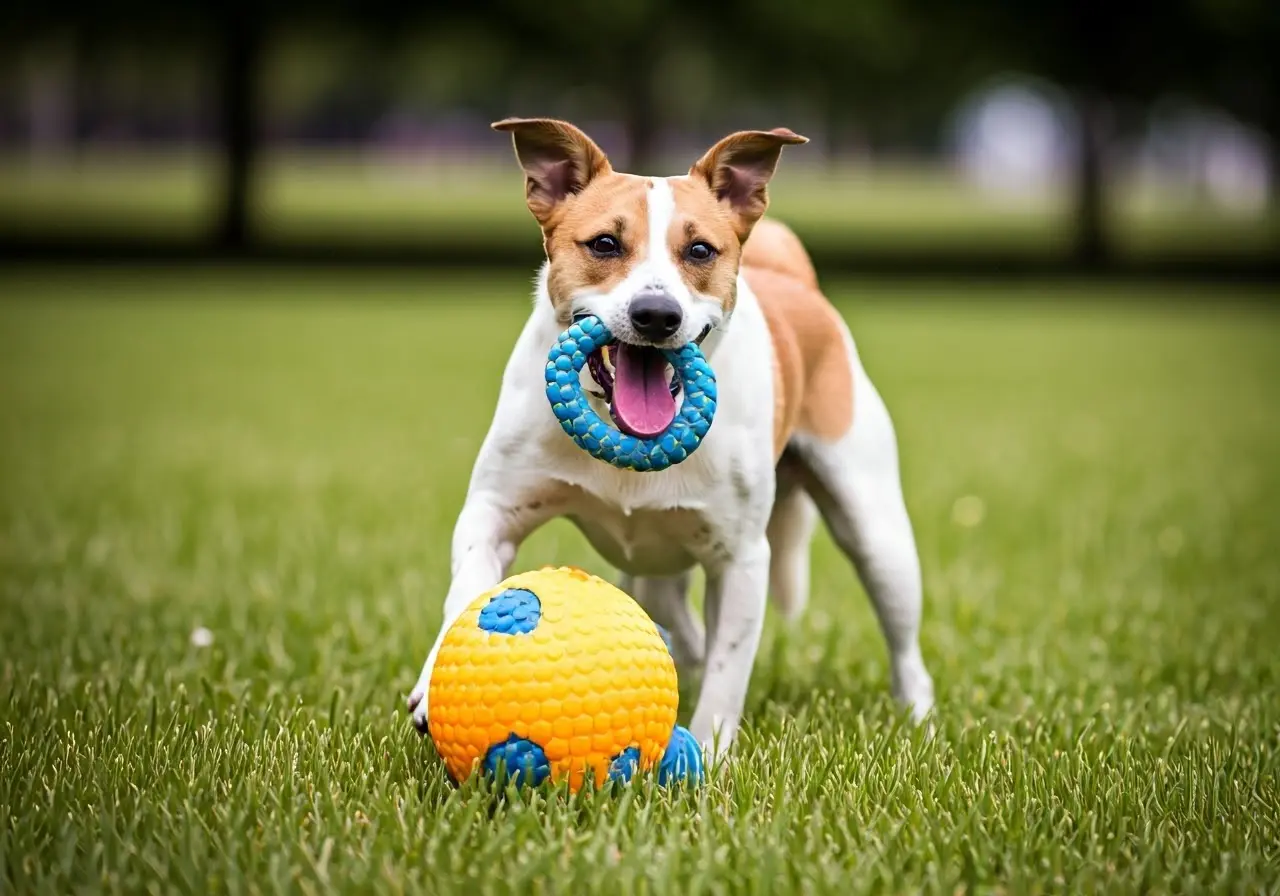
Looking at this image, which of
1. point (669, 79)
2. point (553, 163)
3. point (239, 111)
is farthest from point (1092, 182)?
point (553, 163)

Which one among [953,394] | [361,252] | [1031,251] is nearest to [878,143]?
[1031,251]

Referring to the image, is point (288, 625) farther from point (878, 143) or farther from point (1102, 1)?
point (878, 143)

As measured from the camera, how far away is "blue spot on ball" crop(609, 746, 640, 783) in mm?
3725

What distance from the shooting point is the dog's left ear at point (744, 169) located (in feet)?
14.4

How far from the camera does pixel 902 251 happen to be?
35438 mm

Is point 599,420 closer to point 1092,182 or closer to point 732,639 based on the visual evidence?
point 732,639

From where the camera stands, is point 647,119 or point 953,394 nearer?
point 953,394

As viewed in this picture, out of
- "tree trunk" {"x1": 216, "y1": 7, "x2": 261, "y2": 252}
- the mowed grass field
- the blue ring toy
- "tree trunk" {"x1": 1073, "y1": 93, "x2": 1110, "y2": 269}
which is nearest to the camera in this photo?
the mowed grass field

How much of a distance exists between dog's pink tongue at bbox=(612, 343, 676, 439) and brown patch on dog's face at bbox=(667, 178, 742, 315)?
0.23m

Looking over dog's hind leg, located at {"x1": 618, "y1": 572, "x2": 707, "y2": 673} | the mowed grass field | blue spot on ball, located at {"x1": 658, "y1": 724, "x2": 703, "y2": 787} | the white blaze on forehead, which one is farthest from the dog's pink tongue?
dog's hind leg, located at {"x1": 618, "y1": 572, "x2": 707, "y2": 673}

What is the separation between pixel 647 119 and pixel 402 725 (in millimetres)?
32329

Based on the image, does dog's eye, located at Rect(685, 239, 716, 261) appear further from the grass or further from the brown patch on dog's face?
the grass

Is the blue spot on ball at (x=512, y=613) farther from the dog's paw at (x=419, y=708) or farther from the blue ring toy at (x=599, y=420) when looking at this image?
the blue ring toy at (x=599, y=420)

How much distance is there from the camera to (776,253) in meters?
5.44
